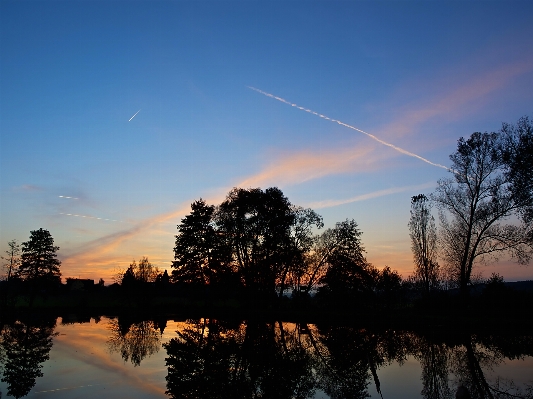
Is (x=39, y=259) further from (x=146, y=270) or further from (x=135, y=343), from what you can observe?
(x=135, y=343)

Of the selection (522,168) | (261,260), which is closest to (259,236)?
(261,260)

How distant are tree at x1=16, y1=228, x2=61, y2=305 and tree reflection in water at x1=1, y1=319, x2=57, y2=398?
120ft

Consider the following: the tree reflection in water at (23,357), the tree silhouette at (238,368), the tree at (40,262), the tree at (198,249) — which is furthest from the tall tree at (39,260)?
the tree silhouette at (238,368)

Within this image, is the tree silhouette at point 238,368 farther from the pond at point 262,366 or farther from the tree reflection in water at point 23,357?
the tree reflection in water at point 23,357

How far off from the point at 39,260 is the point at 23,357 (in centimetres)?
5084

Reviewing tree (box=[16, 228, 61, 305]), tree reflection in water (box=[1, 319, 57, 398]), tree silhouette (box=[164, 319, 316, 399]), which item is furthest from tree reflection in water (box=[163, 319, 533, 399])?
tree (box=[16, 228, 61, 305])

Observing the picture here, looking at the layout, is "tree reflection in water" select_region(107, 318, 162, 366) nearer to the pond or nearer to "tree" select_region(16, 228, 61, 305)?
the pond

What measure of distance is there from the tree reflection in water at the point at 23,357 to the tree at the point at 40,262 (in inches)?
1445

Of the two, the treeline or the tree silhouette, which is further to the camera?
the treeline

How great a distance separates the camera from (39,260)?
6259 centimetres

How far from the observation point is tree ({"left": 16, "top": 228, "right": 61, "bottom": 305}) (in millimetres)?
61219

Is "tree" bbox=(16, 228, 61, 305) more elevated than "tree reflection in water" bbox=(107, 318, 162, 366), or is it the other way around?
"tree" bbox=(16, 228, 61, 305)

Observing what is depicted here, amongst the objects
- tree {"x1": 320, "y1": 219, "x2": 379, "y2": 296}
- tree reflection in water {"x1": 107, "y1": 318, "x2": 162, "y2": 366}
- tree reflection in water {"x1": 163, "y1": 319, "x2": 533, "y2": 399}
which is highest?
tree {"x1": 320, "y1": 219, "x2": 379, "y2": 296}

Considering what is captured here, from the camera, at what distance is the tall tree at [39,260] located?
6125cm
